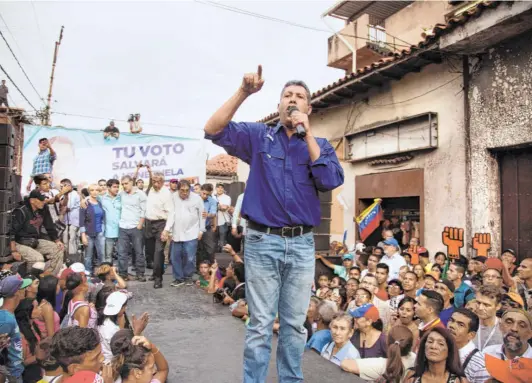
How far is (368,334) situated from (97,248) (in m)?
4.96

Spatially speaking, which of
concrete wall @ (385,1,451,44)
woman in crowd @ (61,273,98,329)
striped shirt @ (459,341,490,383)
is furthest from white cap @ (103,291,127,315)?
concrete wall @ (385,1,451,44)

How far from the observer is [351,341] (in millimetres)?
4852

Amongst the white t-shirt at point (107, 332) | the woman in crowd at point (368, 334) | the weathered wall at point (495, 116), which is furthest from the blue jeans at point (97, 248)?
the weathered wall at point (495, 116)

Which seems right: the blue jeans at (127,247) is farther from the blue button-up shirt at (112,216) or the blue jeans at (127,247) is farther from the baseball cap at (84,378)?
the baseball cap at (84,378)

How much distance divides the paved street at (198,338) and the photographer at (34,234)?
1.23 metres

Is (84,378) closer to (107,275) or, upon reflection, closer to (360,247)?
(107,275)

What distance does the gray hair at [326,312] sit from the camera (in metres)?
5.38

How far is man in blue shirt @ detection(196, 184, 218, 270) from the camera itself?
27.9ft

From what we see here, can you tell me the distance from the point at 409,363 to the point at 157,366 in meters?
2.33

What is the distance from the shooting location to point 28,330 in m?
4.33

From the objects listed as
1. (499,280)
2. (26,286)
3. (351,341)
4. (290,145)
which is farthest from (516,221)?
(26,286)

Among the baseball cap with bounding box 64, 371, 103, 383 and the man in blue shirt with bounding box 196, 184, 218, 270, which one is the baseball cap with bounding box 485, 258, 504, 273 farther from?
the baseball cap with bounding box 64, 371, 103, 383

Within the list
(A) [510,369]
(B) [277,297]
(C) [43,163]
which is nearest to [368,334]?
(A) [510,369]

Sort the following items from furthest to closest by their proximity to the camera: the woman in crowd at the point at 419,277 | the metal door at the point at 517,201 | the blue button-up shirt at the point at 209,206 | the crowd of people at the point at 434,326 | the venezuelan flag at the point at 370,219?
1. the venezuelan flag at the point at 370,219
2. the blue button-up shirt at the point at 209,206
3. the metal door at the point at 517,201
4. the woman in crowd at the point at 419,277
5. the crowd of people at the point at 434,326
